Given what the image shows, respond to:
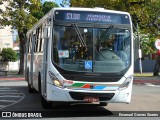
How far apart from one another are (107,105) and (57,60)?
3.63 meters

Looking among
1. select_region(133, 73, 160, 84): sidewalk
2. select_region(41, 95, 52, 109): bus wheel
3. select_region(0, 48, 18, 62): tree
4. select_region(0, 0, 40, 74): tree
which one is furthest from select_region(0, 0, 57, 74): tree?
select_region(41, 95, 52, 109): bus wheel

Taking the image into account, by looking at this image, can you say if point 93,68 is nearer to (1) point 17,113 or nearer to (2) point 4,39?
(1) point 17,113

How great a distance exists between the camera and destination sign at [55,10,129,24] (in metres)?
12.4

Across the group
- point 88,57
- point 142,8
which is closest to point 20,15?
point 142,8

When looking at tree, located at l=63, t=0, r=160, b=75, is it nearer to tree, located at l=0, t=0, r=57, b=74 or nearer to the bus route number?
tree, located at l=0, t=0, r=57, b=74

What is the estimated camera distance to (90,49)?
12.2 meters

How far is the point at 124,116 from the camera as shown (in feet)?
39.7

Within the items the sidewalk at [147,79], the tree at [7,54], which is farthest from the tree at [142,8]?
the tree at [7,54]

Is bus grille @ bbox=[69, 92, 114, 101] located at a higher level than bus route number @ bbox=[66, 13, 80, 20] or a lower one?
lower

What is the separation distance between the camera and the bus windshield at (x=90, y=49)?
12070 millimetres

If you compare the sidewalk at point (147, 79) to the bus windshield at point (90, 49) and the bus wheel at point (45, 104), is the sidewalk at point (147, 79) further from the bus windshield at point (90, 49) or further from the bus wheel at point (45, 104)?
the bus windshield at point (90, 49)

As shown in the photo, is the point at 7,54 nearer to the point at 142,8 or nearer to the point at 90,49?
the point at 142,8

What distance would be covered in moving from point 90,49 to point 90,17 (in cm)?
102

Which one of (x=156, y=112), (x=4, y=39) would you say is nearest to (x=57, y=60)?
(x=156, y=112)
